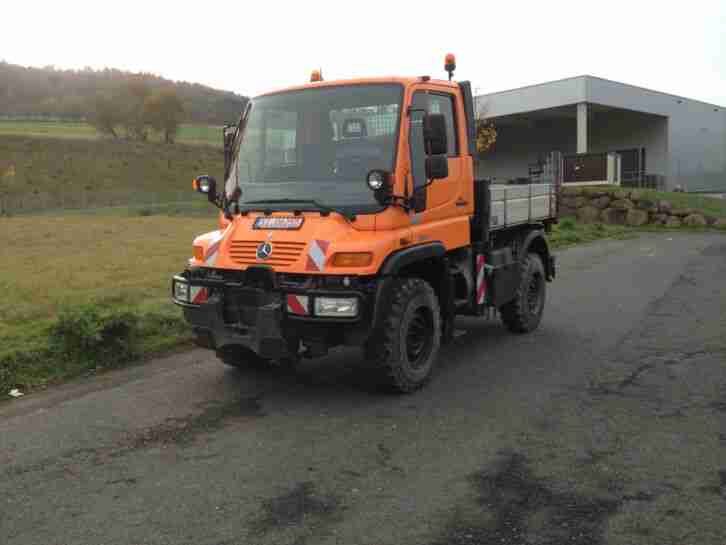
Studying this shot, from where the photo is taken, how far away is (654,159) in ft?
137

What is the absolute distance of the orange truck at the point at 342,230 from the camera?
5758 millimetres

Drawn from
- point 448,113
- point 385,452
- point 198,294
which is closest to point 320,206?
point 198,294

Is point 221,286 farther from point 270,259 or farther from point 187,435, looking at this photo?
point 187,435

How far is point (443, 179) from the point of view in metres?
6.71

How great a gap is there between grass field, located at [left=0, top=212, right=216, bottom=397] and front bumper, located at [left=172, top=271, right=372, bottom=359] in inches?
82.8

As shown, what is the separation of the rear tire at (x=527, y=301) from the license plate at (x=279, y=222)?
351 cm

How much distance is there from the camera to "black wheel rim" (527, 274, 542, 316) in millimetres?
9141

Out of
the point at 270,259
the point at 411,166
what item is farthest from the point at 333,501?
the point at 411,166

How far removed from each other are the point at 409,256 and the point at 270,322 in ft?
4.10

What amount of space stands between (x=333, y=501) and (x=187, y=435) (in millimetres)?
1638

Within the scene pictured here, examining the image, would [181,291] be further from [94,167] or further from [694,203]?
[94,167]

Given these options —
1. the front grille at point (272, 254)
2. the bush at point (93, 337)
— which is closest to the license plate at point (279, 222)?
the front grille at point (272, 254)

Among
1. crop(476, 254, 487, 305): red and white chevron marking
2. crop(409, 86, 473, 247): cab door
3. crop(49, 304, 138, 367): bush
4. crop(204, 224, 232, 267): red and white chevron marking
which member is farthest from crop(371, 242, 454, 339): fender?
crop(49, 304, 138, 367): bush

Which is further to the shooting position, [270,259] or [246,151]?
[246,151]
